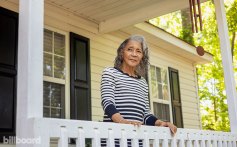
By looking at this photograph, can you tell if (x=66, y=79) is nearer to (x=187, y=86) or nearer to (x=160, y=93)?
(x=160, y=93)

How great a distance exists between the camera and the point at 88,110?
5098 mm

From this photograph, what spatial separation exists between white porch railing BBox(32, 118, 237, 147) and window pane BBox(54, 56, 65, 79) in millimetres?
2600

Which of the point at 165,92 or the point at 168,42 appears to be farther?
the point at 165,92

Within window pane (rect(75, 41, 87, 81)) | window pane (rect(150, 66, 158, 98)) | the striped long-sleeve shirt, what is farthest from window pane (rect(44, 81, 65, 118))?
window pane (rect(150, 66, 158, 98))

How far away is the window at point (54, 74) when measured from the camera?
467 centimetres

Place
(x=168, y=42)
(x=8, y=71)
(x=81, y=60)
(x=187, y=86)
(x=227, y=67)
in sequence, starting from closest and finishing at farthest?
(x=227, y=67) < (x=8, y=71) < (x=81, y=60) < (x=168, y=42) < (x=187, y=86)

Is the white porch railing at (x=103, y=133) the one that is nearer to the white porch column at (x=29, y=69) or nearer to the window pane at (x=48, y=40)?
the white porch column at (x=29, y=69)

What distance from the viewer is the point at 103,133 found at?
6.51 ft

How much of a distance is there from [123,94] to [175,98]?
5632mm

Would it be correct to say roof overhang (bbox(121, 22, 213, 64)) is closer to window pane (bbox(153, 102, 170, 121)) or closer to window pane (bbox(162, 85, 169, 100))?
window pane (bbox(162, 85, 169, 100))

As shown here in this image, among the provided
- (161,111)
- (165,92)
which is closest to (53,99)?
A: (161,111)

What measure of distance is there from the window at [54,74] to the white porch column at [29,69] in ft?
9.37

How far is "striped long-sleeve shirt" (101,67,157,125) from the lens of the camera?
2207 millimetres

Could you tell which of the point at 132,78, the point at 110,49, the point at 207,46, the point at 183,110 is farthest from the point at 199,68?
the point at 132,78
